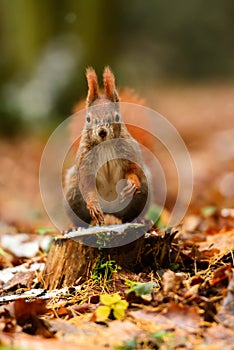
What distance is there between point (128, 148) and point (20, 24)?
24.5ft

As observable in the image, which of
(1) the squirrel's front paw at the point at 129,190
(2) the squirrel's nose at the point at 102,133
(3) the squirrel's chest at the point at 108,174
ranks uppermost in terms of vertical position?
(2) the squirrel's nose at the point at 102,133

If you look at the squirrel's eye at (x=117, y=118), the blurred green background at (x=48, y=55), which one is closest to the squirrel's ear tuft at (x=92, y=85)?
the squirrel's eye at (x=117, y=118)

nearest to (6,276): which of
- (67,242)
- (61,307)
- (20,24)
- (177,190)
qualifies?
(67,242)

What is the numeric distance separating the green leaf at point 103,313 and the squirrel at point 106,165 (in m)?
0.68

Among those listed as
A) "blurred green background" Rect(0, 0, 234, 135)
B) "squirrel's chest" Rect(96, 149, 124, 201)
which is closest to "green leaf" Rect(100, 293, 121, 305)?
"squirrel's chest" Rect(96, 149, 124, 201)

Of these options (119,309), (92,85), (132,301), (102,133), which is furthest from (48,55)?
(119,309)

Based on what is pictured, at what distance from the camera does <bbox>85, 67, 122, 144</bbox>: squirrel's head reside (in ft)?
9.48

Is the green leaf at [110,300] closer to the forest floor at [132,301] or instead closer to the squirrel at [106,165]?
the forest floor at [132,301]

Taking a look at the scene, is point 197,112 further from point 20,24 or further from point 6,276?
point 6,276

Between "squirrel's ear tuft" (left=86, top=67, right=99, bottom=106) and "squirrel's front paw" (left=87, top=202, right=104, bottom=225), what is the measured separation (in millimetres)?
541

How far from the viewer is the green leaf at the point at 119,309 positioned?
2271 mm

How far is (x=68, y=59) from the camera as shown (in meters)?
9.36

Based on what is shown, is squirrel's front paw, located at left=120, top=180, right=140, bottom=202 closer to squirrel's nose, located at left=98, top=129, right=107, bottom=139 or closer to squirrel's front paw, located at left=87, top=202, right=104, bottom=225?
squirrel's front paw, located at left=87, top=202, right=104, bottom=225

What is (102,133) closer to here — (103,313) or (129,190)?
(129,190)
